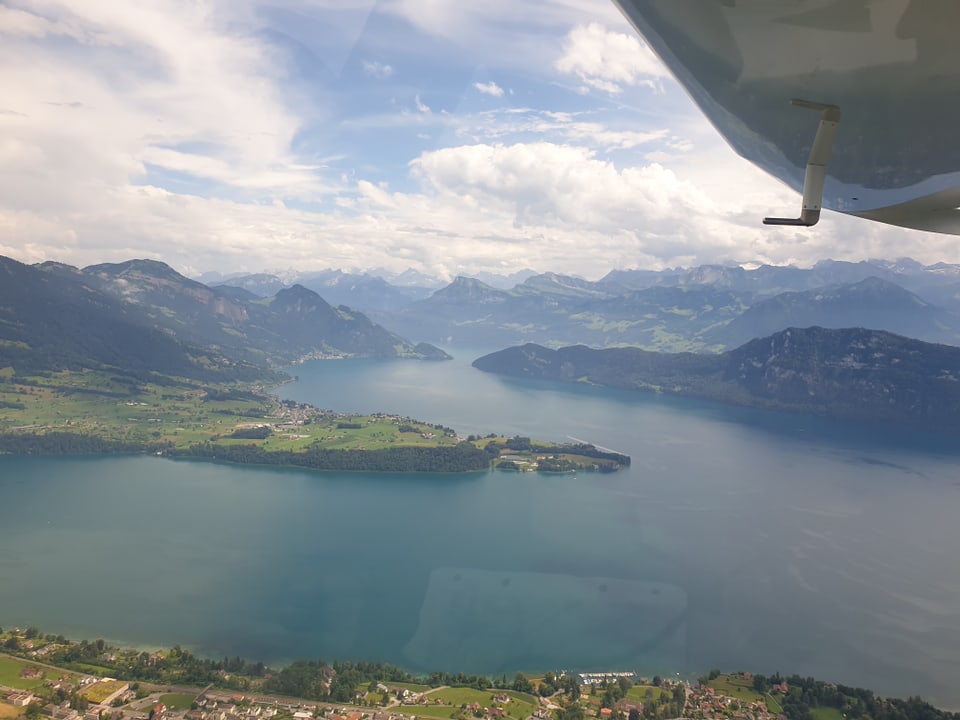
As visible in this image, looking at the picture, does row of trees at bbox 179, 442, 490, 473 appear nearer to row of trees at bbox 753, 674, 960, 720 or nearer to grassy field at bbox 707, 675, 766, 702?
grassy field at bbox 707, 675, 766, 702

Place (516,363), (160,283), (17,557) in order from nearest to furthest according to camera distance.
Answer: (17,557), (516,363), (160,283)

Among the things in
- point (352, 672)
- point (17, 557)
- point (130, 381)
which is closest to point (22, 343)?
point (130, 381)

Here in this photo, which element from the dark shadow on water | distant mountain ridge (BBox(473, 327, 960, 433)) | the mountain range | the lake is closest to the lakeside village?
the lake

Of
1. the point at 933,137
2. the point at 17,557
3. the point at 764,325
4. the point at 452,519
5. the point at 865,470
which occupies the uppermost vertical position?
the point at 764,325

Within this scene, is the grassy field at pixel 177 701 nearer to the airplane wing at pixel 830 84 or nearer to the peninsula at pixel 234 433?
the airplane wing at pixel 830 84

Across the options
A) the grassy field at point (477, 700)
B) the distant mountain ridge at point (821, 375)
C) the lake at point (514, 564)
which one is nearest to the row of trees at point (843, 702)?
the lake at point (514, 564)

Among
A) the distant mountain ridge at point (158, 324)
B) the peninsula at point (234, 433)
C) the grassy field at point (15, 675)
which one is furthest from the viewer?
the distant mountain ridge at point (158, 324)

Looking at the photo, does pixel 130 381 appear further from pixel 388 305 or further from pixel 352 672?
pixel 388 305
